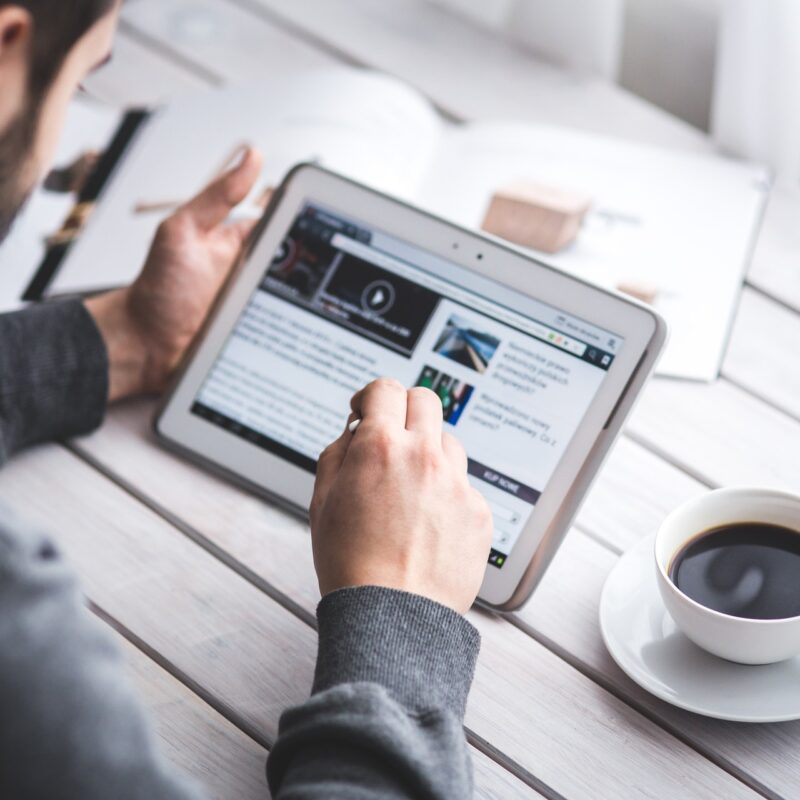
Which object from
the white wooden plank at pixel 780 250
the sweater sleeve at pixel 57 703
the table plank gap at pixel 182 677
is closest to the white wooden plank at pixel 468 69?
the white wooden plank at pixel 780 250

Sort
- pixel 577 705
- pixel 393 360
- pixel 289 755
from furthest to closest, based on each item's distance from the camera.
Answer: pixel 393 360, pixel 577 705, pixel 289 755

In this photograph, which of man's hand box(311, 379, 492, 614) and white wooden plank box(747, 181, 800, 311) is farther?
white wooden plank box(747, 181, 800, 311)

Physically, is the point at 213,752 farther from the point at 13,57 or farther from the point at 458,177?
the point at 458,177

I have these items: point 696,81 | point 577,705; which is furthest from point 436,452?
point 696,81

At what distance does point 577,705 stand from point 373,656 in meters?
0.15

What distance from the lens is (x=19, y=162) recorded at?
568 millimetres

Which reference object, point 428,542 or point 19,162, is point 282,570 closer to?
point 428,542

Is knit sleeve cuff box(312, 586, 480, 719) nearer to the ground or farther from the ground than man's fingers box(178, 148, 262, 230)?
nearer to the ground

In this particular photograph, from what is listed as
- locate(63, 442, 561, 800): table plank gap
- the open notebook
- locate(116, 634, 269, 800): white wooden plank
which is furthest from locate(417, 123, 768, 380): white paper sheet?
locate(116, 634, 269, 800): white wooden plank

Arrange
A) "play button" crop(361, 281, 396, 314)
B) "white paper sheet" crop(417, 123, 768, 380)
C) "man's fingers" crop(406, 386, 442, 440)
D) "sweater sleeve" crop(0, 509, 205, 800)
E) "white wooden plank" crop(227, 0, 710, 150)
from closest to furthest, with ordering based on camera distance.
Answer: "sweater sleeve" crop(0, 509, 205, 800)
"man's fingers" crop(406, 386, 442, 440)
"play button" crop(361, 281, 396, 314)
"white paper sheet" crop(417, 123, 768, 380)
"white wooden plank" crop(227, 0, 710, 150)

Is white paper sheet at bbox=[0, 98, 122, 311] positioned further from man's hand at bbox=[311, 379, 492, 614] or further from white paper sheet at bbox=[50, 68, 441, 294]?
man's hand at bbox=[311, 379, 492, 614]

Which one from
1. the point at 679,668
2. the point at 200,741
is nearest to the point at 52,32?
the point at 200,741

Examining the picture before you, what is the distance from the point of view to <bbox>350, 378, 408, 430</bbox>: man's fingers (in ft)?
2.18

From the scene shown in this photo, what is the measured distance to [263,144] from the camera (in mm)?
1036
